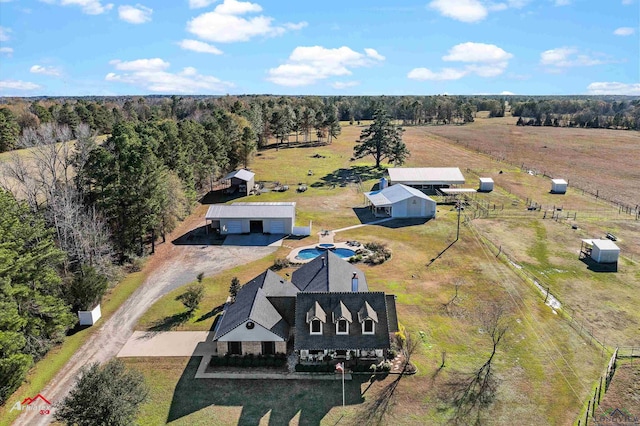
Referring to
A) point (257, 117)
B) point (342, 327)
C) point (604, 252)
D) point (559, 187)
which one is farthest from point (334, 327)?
point (257, 117)

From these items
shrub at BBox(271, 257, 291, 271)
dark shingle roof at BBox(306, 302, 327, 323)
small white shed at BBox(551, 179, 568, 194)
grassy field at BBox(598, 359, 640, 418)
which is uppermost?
small white shed at BBox(551, 179, 568, 194)

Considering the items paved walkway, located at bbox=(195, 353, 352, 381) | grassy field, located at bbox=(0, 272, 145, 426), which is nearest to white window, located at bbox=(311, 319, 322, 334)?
paved walkway, located at bbox=(195, 353, 352, 381)

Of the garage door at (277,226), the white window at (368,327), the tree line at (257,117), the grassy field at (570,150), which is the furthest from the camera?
the tree line at (257,117)

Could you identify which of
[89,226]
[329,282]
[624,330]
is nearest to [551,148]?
[624,330]

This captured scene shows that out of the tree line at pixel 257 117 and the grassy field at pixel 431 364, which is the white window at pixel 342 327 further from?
the tree line at pixel 257 117

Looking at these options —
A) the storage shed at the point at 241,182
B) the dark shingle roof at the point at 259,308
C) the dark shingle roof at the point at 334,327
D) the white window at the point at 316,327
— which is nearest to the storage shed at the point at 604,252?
the dark shingle roof at the point at 334,327

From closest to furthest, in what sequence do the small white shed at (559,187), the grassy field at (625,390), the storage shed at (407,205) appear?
the grassy field at (625,390) < the storage shed at (407,205) < the small white shed at (559,187)

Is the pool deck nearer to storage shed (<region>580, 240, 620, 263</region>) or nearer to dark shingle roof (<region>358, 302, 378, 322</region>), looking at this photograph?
dark shingle roof (<region>358, 302, 378, 322</region>)
